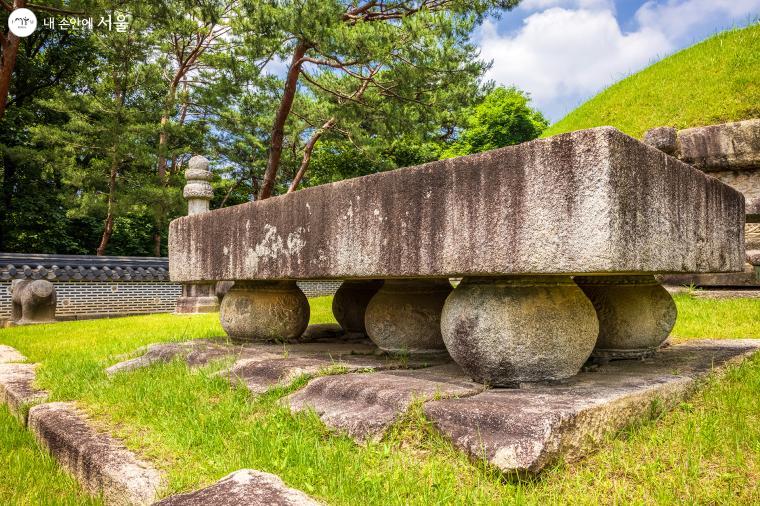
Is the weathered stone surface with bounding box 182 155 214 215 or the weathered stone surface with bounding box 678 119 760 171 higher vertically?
the weathered stone surface with bounding box 182 155 214 215

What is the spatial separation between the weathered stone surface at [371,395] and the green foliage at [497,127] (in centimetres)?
2253

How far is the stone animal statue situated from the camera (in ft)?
34.9

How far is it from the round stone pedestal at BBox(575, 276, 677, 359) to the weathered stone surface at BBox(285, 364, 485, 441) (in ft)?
2.79

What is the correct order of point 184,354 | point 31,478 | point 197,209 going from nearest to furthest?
point 31,478 < point 184,354 < point 197,209

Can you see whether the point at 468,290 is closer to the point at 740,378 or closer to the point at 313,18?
the point at 740,378

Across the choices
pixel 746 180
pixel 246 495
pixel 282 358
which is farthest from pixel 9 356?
pixel 746 180

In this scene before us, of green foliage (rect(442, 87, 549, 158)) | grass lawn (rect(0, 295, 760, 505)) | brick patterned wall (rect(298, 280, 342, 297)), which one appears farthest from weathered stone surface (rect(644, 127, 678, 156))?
green foliage (rect(442, 87, 549, 158))

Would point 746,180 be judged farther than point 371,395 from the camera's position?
Yes

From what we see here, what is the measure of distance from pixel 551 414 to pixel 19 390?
3.18m

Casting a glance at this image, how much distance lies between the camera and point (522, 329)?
1.99 meters

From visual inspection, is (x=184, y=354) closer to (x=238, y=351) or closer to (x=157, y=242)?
(x=238, y=351)

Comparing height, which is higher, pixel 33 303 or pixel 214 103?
pixel 214 103

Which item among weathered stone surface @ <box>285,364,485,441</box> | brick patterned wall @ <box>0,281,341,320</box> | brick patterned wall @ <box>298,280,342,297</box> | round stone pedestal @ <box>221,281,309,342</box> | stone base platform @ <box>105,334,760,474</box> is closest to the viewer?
stone base platform @ <box>105,334,760,474</box>

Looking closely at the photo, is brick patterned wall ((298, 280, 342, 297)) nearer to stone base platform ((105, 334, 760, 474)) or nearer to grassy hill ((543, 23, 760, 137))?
grassy hill ((543, 23, 760, 137))
